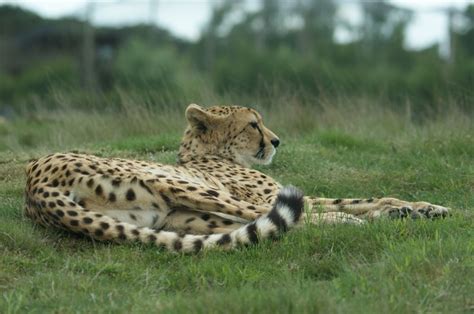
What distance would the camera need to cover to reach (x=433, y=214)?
3.33 meters

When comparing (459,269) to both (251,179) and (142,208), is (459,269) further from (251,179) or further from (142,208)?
(251,179)

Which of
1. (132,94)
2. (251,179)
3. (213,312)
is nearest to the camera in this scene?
Answer: (213,312)

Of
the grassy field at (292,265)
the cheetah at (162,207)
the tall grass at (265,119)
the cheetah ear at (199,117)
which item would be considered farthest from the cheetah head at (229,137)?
the tall grass at (265,119)

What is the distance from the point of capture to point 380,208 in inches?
140

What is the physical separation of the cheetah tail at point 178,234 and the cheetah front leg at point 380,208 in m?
0.45

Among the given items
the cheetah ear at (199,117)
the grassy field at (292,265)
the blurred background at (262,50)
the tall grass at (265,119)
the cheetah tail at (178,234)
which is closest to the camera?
the grassy field at (292,265)

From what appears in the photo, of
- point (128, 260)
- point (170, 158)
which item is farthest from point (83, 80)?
point (128, 260)

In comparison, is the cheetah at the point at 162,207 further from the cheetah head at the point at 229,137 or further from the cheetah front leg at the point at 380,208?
the cheetah head at the point at 229,137

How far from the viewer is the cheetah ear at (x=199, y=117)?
3973 mm

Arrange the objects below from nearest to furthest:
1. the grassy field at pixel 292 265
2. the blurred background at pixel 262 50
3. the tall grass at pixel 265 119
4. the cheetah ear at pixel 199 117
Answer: the grassy field at pixel 292 265 < the cheetah ear at pixel 199 117 < the tall grass at pixel 265 119 < the blurred background at pixel 262 50

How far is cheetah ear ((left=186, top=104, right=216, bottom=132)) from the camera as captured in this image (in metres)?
3.97

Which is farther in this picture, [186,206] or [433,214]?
[433,214]

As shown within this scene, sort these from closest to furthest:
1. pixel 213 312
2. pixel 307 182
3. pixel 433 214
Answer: pixel 213 312 → pixel 433 214 → pixel 307 182

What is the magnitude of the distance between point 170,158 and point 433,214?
1.84m
